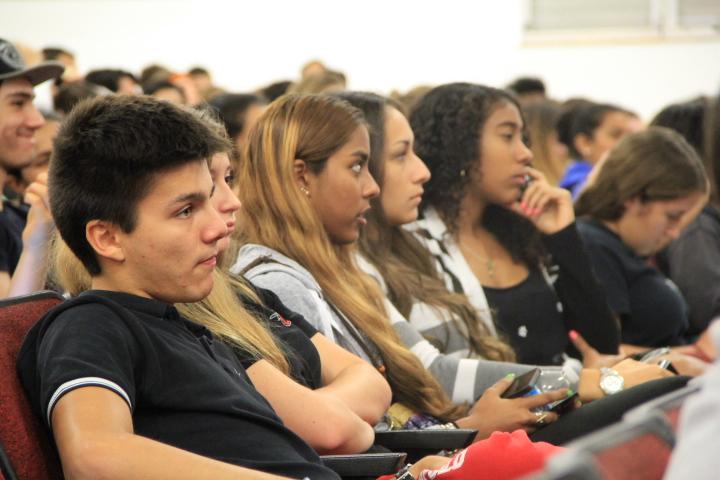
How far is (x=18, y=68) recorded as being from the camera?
296cm

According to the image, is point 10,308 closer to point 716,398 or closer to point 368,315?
point 368,315

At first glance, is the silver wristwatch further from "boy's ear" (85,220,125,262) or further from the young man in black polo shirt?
"boy's ear" (85,220,125,262)

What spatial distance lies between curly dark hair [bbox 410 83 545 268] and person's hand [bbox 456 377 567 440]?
0.86 m

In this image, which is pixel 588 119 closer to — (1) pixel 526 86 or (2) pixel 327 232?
(1) pixel 526 86

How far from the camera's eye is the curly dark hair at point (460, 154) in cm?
321

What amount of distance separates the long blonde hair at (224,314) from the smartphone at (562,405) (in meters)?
0.70

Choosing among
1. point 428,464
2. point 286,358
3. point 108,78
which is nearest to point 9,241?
point 286,358

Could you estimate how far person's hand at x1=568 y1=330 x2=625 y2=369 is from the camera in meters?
2.99

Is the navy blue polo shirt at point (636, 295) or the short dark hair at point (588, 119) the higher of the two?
the navy blue polo shirt at point (636, 295)

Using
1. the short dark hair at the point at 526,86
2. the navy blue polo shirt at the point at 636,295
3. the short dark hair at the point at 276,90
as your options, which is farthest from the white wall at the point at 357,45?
the navy blue polo shirt at the point at 636,295

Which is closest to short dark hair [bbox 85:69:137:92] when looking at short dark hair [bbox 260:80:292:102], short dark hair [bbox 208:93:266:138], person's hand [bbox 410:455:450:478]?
short dark hair [bbox 260:80:292:102]

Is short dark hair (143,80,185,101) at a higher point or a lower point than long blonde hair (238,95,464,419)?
lower

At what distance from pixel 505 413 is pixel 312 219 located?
59 cm

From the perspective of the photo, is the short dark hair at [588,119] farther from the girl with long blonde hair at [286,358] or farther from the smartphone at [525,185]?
the girl with long blonde hair at [286,358]
